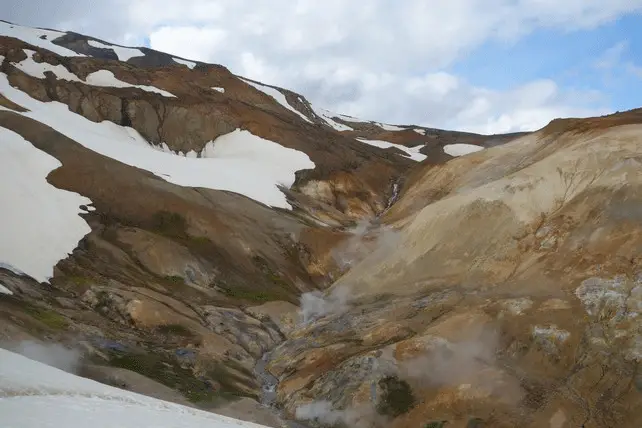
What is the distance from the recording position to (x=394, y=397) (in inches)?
1059

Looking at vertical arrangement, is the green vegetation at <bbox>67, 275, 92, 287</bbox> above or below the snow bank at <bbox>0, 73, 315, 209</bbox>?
below

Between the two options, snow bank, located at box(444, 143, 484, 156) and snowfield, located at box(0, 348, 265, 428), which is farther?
snow bank, located at box(444, 143, 484, 156)

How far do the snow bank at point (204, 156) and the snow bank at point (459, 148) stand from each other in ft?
183

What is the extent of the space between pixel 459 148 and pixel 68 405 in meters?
122

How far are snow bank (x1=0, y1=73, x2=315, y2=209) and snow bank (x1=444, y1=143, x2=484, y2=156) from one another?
55695 millimetres

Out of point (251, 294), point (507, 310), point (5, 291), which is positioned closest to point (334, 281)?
point (251, 294)

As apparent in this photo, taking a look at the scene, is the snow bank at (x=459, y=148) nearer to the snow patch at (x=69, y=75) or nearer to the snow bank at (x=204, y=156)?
the snow bank at (x=204, y=156)

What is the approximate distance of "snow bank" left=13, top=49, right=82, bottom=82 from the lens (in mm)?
81750

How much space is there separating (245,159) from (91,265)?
3938cm

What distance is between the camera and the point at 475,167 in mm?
62844

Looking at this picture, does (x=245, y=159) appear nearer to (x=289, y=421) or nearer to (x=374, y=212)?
(x=374, y=212)

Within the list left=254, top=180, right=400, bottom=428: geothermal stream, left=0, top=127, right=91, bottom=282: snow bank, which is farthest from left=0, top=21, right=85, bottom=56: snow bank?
left=254, top=180, right=400, bottom=428: geothermal stream

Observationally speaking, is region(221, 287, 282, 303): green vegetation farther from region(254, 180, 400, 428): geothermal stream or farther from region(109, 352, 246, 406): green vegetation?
region(109, 352, 246, 406): green vegetation

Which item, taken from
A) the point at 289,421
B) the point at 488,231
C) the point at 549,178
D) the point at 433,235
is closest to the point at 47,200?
the point at 289,421
